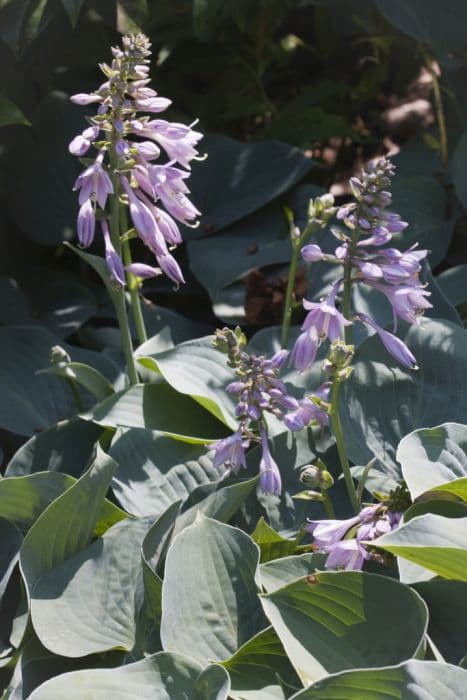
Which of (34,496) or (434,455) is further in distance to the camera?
(34,496)

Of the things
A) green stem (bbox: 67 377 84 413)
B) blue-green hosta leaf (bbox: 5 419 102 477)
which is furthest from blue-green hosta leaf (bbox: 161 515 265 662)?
green stem (bbox: 67 377 84 413)

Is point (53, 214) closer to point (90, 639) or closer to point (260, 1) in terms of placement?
point (260, 1)

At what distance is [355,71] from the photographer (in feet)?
13.0

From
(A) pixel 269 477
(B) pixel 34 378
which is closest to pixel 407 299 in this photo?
(A) pixel 269 477

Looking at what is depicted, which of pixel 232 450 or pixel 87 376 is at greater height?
pixel 232 450

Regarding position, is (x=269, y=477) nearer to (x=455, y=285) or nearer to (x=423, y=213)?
(x=455, y=285)

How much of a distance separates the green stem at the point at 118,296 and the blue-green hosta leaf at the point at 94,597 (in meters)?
0.43

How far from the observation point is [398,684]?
4.47ft

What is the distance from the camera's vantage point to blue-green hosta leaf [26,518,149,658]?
1.77 meters

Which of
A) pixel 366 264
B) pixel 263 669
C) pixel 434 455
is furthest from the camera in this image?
pixel 434 455

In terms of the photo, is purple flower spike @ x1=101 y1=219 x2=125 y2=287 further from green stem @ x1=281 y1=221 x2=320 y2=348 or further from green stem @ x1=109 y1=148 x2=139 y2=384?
green stem @ x1=281 y1=221 x2=320 y2=348

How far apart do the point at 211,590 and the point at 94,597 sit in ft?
0.84

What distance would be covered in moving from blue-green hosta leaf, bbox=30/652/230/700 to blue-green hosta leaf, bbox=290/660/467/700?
21cm

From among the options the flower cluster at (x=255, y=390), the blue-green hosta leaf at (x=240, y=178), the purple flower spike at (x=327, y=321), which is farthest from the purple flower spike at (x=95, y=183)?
the blue-green hosta leaf at (x=240, y=178)
